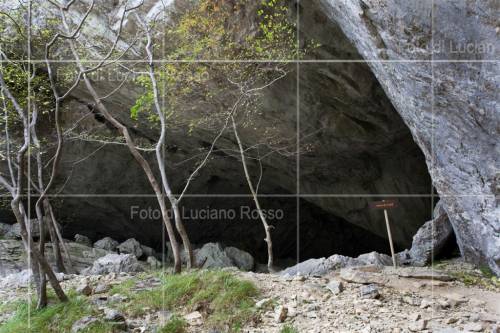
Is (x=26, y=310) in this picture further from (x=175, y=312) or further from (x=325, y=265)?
(x=325, y=265)

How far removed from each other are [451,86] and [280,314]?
3679mm

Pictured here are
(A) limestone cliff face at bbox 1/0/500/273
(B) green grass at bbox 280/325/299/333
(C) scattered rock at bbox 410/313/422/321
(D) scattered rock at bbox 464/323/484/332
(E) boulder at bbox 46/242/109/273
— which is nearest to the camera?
(D) scattered rock at bbox 464/323/484/332

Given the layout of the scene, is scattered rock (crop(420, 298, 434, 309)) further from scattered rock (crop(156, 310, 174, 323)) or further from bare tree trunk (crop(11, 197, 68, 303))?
bare tree trunk (crop(11, 197, 68, 303))

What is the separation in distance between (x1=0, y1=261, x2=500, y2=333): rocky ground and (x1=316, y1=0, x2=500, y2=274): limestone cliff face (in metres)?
1.15

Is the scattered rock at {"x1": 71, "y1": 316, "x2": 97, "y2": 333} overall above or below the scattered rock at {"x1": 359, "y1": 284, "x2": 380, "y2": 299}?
below

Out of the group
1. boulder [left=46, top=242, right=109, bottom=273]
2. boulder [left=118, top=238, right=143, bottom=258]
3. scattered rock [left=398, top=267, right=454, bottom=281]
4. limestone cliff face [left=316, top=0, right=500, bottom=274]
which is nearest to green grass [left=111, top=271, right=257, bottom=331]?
scattered rock [left=398, top=267, right=454, bottom=281]

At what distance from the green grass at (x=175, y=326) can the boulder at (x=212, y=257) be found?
6.39 m

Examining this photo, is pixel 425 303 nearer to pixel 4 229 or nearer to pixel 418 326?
pixel 418 326

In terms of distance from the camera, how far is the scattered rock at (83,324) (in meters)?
5.45

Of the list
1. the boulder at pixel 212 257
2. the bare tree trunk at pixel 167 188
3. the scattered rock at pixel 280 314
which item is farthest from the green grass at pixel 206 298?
the boulder at pixel 212 257

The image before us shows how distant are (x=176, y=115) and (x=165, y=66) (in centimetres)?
172

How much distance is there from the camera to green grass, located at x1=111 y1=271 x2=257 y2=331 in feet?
18.5

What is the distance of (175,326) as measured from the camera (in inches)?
216

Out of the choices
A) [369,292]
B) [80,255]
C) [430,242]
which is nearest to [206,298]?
[369,292]
